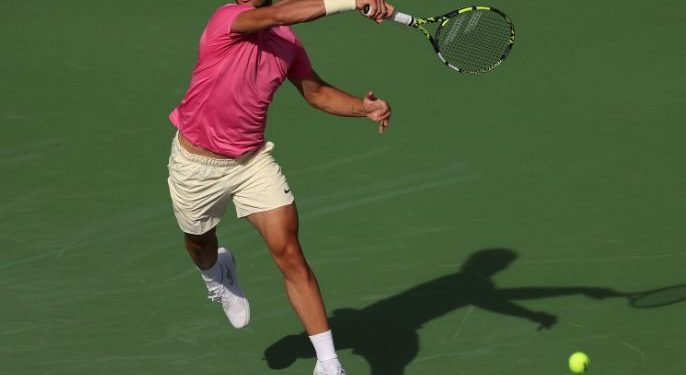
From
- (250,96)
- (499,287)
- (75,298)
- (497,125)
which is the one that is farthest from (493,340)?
(497,125)

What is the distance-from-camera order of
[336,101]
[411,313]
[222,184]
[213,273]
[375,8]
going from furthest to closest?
[411,313]
[213,273]
[336,101]
[222,184]
[375,8]

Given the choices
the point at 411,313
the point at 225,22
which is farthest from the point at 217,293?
the point at 225,22

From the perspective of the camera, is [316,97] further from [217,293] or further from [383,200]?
[383,200]

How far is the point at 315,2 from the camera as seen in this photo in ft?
22.9

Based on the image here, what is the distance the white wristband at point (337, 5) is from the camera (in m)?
6.92

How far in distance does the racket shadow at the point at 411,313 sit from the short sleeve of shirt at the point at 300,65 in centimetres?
158

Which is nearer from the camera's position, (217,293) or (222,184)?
(222,184)

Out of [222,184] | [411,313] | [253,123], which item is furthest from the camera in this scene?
[411,313]

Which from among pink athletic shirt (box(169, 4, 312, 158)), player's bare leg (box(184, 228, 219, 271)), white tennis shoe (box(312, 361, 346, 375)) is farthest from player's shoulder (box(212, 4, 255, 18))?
white tennis shoe (box(312, 361, 346, 375))

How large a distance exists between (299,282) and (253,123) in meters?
0.87

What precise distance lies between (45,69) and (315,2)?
6.00 meters

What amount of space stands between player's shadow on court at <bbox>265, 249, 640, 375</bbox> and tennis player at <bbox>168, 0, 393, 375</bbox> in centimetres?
73

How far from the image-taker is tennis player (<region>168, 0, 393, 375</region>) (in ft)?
23.6

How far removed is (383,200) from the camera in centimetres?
994
